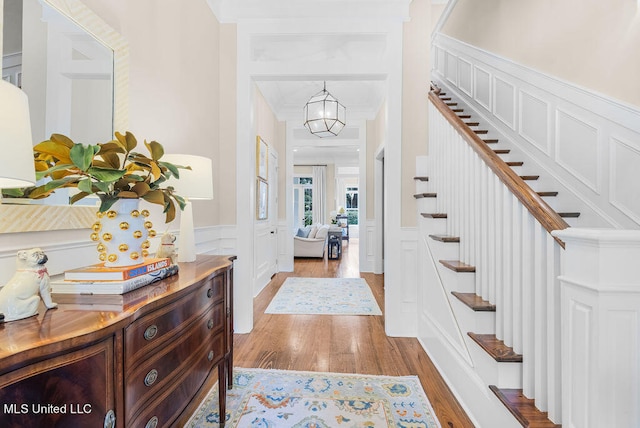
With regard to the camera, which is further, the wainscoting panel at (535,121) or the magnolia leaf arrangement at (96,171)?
the wainscoting panel at (535,121)

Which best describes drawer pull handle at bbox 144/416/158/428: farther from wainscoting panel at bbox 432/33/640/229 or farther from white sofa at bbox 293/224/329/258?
white sofa at bbox 293/224/329/258

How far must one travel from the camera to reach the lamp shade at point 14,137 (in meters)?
0.57

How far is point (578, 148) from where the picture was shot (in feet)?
6.95

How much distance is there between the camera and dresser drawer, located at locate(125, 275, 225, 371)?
818 mm

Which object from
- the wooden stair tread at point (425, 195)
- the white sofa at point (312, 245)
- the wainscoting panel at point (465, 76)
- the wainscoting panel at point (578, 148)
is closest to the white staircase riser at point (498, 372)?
the wooden stair tread at point (425, 195)

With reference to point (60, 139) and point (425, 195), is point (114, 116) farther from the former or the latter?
point (425, 195)

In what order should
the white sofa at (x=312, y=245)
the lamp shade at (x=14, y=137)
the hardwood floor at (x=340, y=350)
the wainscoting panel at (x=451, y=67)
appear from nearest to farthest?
the lamp shade at (x=14, y=137), the hardwood floor at (x=340, y=350), the wainscoting panel at (x=451, y=67), the white sofa at (x=312, y=245)

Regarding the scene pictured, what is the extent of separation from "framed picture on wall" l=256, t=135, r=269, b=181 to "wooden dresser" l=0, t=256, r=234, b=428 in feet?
9.09

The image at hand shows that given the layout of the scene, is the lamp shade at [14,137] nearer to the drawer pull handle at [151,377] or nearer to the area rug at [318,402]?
the drawer pull handle at [151,377]

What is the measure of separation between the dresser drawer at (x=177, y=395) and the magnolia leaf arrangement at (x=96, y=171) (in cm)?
59

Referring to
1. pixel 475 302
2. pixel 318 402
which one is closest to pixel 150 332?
pixel 318 402

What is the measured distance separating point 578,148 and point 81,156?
2813 mm

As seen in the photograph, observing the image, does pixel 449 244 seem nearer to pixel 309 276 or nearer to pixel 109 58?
pixel 109 58

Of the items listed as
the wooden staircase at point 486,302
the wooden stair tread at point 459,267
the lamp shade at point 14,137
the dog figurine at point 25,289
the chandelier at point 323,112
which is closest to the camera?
the lamp shade at point 14,137
